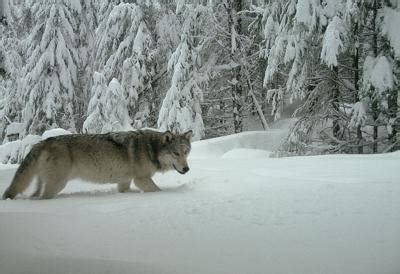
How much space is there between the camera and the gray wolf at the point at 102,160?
684 centimetres

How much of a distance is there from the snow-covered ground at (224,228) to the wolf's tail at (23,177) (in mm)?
207

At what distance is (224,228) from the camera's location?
14.4 ft

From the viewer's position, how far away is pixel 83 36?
25906mm

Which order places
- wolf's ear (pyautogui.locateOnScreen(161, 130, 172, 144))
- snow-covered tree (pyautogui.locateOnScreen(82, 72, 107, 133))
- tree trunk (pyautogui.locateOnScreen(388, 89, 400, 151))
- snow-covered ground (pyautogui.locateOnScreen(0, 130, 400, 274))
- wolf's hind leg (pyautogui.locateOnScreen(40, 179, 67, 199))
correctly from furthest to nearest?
snow-covered tree (pyautogui.locateOnScreen(82, 72, 107, 133)) → tree trunk (pyautogui.locateOnScreen(388, 89, 400, 151)) → wolf's ear (pyautogui.locateOnScreen(161, 130, 172, 144)) → wolf's hind leg (pyautogui.locateOnScreen(40, 179, 67, 199)) → snow-covered ground (pyautogui.locateOnScreen(0, 130, 400, 274))

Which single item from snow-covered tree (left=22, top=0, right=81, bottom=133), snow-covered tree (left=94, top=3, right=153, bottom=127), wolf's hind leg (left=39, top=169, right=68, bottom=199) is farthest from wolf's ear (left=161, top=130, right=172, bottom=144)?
snow-covered tree (left=22, top=0, right=81, bottom=133)

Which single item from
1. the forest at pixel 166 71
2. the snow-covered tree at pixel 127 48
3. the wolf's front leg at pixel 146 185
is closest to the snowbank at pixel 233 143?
the forest at pixel 166 71

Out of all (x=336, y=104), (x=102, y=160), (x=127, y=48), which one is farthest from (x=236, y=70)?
(x=102, y=160)

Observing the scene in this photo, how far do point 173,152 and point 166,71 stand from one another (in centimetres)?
1718

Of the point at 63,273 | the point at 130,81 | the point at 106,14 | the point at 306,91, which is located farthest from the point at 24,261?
the point at 106,14

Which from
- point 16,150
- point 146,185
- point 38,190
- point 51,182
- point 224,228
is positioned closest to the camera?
point 224,228

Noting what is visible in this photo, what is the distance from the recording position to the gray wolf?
684 centimetres

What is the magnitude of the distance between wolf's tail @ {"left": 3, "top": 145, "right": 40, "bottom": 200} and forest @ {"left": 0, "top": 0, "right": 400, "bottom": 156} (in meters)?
10.0

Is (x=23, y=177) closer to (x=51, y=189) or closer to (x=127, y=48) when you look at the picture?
(x=51, y=189)

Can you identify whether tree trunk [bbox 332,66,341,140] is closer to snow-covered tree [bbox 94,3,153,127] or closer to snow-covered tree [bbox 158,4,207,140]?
snow-covered tree [bbox 158,4,207,140]
